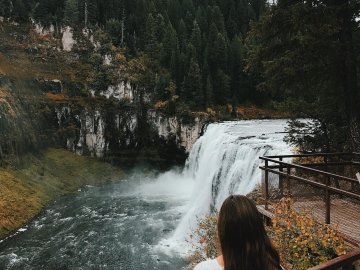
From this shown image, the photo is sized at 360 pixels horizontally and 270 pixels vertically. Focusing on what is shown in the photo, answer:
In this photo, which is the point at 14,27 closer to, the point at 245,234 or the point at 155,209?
the point at 155,209

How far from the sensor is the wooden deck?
8.33m

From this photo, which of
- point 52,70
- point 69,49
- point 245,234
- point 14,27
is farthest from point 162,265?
point 14,27

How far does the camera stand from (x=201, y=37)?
240ft

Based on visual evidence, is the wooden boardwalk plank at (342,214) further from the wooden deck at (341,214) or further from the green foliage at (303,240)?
the green foliage at (303,240)

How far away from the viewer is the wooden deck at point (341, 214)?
833cm

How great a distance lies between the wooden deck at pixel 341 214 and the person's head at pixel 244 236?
17.9 ft

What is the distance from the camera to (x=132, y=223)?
96.2ft

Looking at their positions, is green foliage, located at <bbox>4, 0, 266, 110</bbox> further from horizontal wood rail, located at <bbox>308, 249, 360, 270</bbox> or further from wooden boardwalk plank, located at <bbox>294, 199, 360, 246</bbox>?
horizontal wood rail, located at <bbox>308, 249, 360, 270</bbox>

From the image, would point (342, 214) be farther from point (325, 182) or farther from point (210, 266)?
point (210, 266)

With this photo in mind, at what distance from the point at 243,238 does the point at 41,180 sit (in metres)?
40.0

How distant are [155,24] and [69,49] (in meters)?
18.4

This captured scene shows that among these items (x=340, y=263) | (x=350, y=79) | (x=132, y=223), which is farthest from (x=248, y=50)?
(x=132, y=223)

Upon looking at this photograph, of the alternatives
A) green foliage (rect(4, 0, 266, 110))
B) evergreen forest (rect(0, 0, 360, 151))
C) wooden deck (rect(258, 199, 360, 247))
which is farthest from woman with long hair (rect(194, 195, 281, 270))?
green foliage (rect(4, 0, 266, 110))

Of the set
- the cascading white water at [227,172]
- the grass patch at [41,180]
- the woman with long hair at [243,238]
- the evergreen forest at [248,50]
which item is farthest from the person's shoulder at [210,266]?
the grass patch at [41,180]
